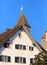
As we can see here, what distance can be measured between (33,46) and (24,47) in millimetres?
2050

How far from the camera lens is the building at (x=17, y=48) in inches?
2227

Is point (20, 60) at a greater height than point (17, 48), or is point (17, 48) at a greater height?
point (17, 48)

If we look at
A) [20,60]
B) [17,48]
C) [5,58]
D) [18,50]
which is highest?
[17,48]

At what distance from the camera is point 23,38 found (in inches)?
2338

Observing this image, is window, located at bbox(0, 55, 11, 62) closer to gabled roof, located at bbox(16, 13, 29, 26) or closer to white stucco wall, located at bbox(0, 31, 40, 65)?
white stucco wall, located at bbox(0, 31, 40, 65)

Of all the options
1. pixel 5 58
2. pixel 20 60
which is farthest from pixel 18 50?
pixel 5 58

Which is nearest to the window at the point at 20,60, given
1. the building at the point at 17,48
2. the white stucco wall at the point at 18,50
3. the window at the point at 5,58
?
the building at the point at 17,48

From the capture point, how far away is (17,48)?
58.2 m

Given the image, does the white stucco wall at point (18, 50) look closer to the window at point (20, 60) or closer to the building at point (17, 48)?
the building at point (17, 48)

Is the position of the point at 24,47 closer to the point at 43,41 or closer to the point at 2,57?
the point at 2,57

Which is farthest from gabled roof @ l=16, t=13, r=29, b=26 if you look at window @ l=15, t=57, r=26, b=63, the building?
window @ l=15, t=57, r=26, b=63

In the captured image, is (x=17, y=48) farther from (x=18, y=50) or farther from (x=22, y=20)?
(x=22, y=20)

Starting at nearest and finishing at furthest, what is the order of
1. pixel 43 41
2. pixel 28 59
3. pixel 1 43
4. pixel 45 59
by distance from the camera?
1. pixel 45 59
2. pixel 1 43
3. pixel 28 59
4. pixel 43 41

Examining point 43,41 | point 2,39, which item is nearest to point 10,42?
point 2,39
